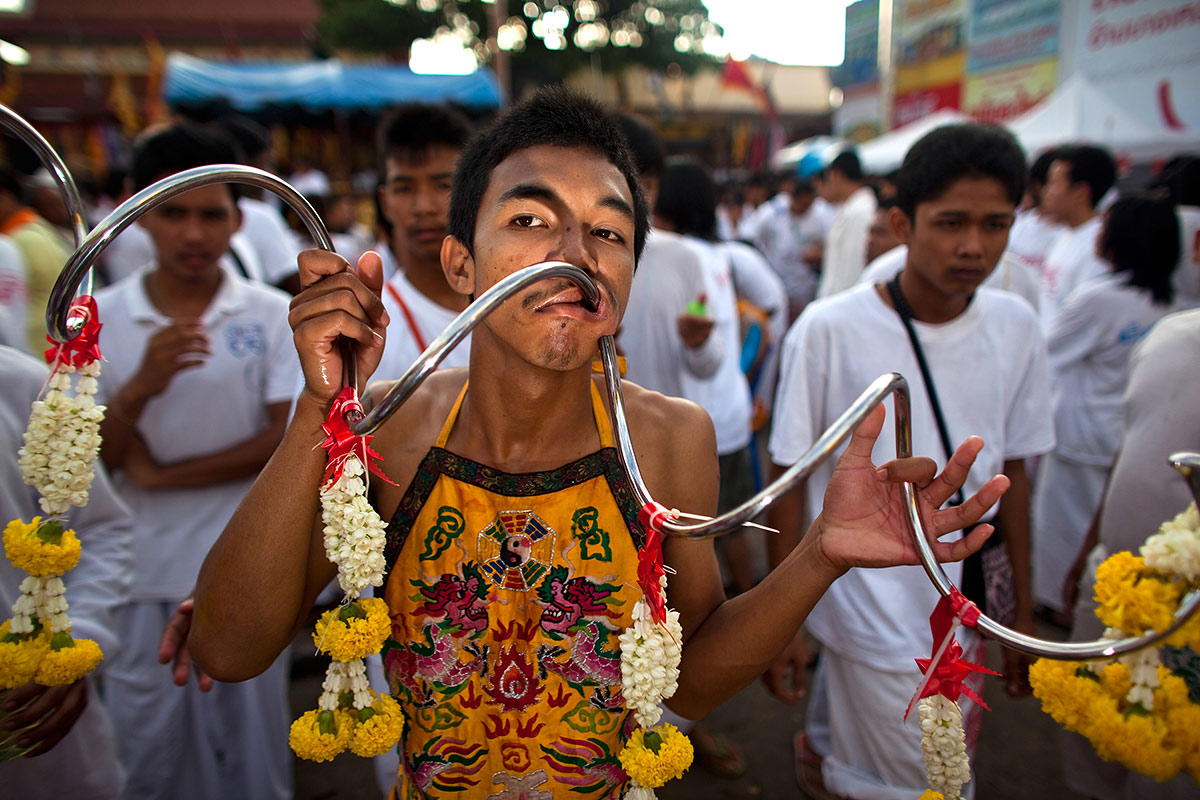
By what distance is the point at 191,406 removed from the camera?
2783mm

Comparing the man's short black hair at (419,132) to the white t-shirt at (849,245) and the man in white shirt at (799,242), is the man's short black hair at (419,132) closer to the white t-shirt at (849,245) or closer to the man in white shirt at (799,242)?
the white t-shirt at (849,245)

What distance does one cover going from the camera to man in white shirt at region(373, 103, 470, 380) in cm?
274

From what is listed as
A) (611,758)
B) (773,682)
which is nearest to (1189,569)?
(611,758)

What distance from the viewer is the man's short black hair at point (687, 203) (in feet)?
14.9

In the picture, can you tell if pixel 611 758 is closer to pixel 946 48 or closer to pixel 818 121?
pixel 946 48

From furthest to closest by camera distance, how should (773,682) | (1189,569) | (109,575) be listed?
(773,682) < (109,575) < (1189,569)

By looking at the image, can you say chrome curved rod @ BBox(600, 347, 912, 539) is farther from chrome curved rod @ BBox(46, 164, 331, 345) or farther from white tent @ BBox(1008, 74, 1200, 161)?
white tent @ BBox(1008, 74, 1200, 161)

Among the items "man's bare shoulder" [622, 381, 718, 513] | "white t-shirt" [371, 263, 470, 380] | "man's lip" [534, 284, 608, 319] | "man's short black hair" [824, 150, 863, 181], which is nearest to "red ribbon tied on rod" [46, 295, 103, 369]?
"man's lip" [534, 284, 608, 319]

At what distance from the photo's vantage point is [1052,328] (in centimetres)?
448

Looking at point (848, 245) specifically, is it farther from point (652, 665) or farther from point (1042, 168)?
point (652, 665)

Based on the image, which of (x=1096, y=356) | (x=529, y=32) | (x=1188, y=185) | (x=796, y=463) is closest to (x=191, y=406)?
(x=796, y=463)

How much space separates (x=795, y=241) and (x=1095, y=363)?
229 inches

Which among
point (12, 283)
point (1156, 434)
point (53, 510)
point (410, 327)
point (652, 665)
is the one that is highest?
point (12, 283)

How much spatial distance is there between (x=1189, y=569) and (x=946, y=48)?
19582mm
